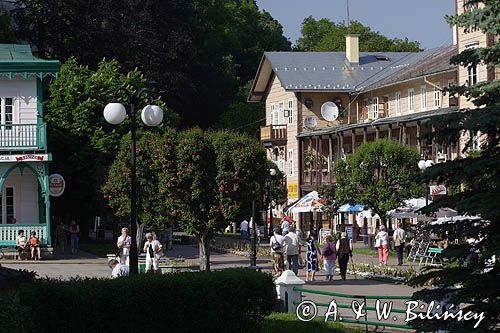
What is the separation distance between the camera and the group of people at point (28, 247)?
40.7 m

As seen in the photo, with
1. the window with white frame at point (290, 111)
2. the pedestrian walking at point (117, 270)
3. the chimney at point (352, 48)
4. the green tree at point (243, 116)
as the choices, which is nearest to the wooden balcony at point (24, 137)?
the pedestrian walking at point (117, 270)

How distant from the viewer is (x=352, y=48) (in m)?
73.1

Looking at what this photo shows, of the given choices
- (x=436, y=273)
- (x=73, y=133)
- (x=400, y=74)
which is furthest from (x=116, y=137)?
(x=436, y=273)

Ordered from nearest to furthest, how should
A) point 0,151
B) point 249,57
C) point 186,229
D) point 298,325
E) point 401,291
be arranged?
point 298,325 < point 401,291 < point 186,229 < point 0,151 < point 249,57

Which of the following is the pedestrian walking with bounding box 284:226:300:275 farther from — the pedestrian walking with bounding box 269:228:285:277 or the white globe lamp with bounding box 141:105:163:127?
the white globe lamp with bounding box 141:105:163:127

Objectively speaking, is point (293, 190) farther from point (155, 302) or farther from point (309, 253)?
point (155, 302)

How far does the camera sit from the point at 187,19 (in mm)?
64188

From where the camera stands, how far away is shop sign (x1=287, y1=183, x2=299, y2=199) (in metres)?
73.6

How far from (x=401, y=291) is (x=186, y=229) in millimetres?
7870

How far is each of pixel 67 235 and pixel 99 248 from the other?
72.6 inches

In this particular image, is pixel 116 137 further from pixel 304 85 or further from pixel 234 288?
pixel 234 288

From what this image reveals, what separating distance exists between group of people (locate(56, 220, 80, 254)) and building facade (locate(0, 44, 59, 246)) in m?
1.37

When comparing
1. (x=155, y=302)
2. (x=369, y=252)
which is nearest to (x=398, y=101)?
(x=369, y=252)

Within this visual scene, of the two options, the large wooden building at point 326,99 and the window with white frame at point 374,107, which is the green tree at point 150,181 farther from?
the window with white frame at point 374,107
